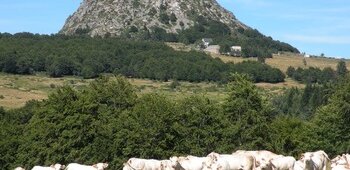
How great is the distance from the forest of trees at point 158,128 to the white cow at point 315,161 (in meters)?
18.3

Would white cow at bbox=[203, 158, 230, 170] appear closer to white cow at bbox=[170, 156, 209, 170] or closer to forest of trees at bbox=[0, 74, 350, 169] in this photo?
white cow at bbox=[170, 156, 209, 170]

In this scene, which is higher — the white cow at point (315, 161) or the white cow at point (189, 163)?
the white cow at point (315, 161)

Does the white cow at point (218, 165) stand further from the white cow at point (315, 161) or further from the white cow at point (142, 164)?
the white cow at point (315, 161)

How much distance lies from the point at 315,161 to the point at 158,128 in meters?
23.4

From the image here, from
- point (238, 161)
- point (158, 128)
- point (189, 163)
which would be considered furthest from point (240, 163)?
point (158, 128)

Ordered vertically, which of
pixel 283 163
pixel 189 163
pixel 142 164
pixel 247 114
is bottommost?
pixel 142 164

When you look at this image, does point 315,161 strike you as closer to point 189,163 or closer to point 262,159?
point 262,159

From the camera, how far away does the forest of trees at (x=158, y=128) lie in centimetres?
6506

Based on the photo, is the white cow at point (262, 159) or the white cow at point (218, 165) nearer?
the white cow at point (218, 165)

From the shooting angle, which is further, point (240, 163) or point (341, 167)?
point (240, 163)

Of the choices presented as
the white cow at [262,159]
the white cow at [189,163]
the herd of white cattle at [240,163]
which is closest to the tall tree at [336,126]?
the white cow at [262,159]

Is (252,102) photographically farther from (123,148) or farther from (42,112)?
(42,112)

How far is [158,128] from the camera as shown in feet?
213

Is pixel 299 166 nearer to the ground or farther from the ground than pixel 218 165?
farther from the ground
